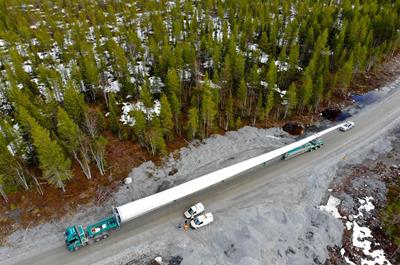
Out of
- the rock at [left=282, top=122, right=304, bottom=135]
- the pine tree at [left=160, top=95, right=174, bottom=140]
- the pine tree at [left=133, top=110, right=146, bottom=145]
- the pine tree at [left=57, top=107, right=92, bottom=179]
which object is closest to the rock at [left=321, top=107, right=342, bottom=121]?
the rock at [left=282, top=122, right=304, bottom=135]

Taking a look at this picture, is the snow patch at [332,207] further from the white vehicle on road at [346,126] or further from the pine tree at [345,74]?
the pine tree at [345,74]

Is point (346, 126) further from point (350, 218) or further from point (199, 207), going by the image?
point (199, 207)

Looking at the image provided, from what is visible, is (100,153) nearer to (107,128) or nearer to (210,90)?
(107,128)

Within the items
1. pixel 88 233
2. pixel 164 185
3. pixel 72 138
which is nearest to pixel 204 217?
pixel 164 185

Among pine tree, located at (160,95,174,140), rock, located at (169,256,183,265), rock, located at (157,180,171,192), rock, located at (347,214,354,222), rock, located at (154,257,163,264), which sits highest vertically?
pine tree, located at (160,95,174,140)

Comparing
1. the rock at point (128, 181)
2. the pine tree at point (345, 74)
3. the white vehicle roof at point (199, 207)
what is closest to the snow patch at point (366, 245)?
the white vehicle roof at point (199, 207)

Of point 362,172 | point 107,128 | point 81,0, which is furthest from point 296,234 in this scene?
point 81,0

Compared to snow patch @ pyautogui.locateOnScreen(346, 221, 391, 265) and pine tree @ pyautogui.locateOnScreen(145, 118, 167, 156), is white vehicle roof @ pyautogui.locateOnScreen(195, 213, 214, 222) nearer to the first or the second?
pine tree @ pyautogui.locateOnScreen(145, 118, 167, 156)
